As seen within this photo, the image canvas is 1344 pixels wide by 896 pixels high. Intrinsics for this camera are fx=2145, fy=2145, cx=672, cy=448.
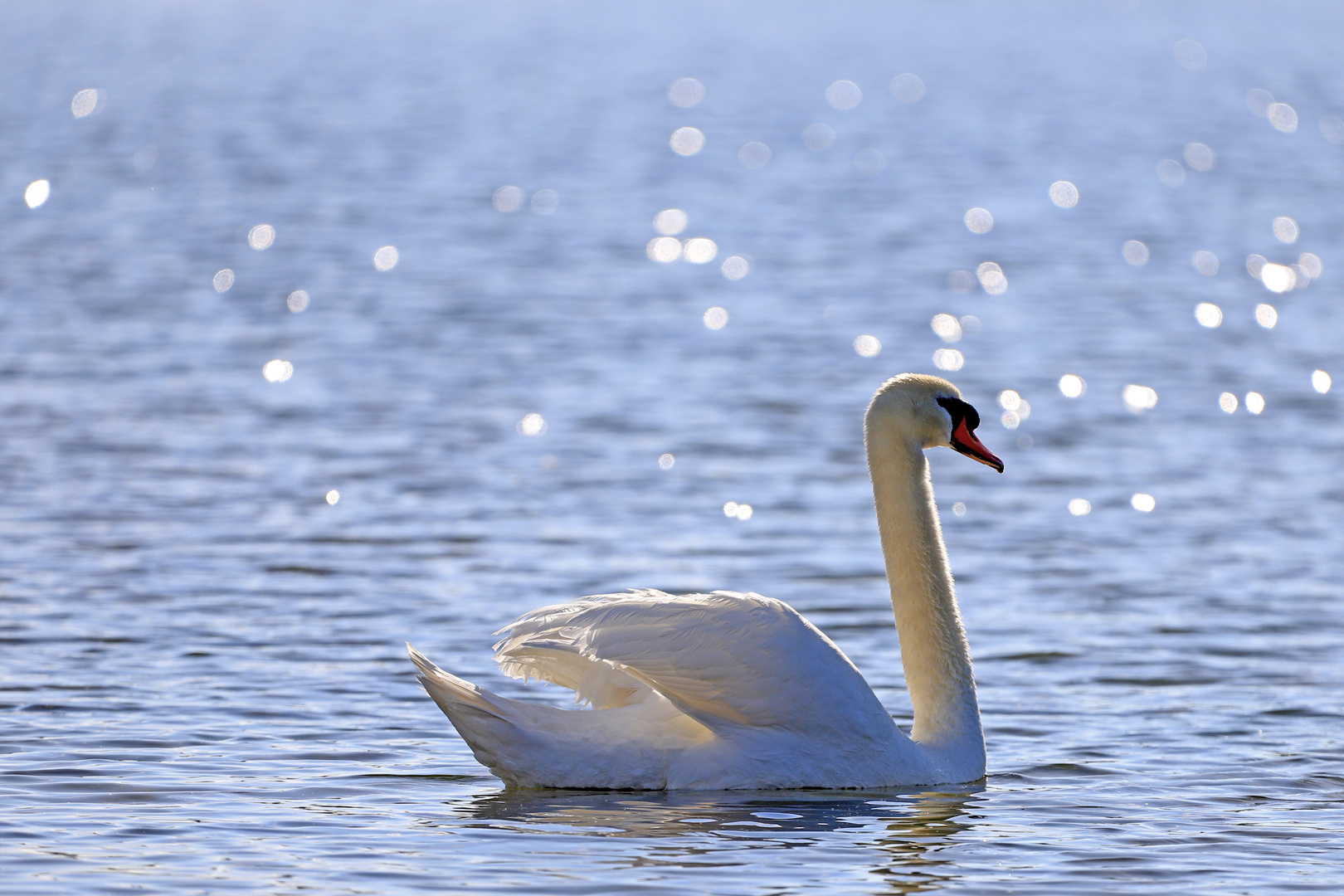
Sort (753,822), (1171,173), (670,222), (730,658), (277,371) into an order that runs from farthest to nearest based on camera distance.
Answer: (1171,173)
(670,222)
(277,371)
(730,658)
(753,822)

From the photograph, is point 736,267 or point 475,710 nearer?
point 475,710

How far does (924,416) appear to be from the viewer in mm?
8641

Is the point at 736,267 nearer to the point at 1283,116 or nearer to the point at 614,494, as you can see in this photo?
the point at 614,494

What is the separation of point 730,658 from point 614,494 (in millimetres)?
7001

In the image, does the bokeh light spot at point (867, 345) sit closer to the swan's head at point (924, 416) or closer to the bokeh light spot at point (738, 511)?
the bokeh light spot at point (738, 511)

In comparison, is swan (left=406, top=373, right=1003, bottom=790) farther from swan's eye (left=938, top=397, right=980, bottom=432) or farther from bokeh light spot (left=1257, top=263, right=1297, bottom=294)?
bokeh light spot (left=1257, top=263, right=1297, bottom=294)

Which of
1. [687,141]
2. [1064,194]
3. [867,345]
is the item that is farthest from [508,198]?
[867,345]

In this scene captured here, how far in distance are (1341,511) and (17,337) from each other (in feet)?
39.6

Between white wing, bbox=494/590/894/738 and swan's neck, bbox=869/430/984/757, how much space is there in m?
0.55

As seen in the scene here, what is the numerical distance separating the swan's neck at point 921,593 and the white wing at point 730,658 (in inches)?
21.8

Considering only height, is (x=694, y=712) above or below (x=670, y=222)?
below

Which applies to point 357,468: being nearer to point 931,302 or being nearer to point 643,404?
point 643,404

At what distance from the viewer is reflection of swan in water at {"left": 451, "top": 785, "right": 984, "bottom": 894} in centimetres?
720

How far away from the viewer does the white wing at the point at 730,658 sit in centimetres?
773
